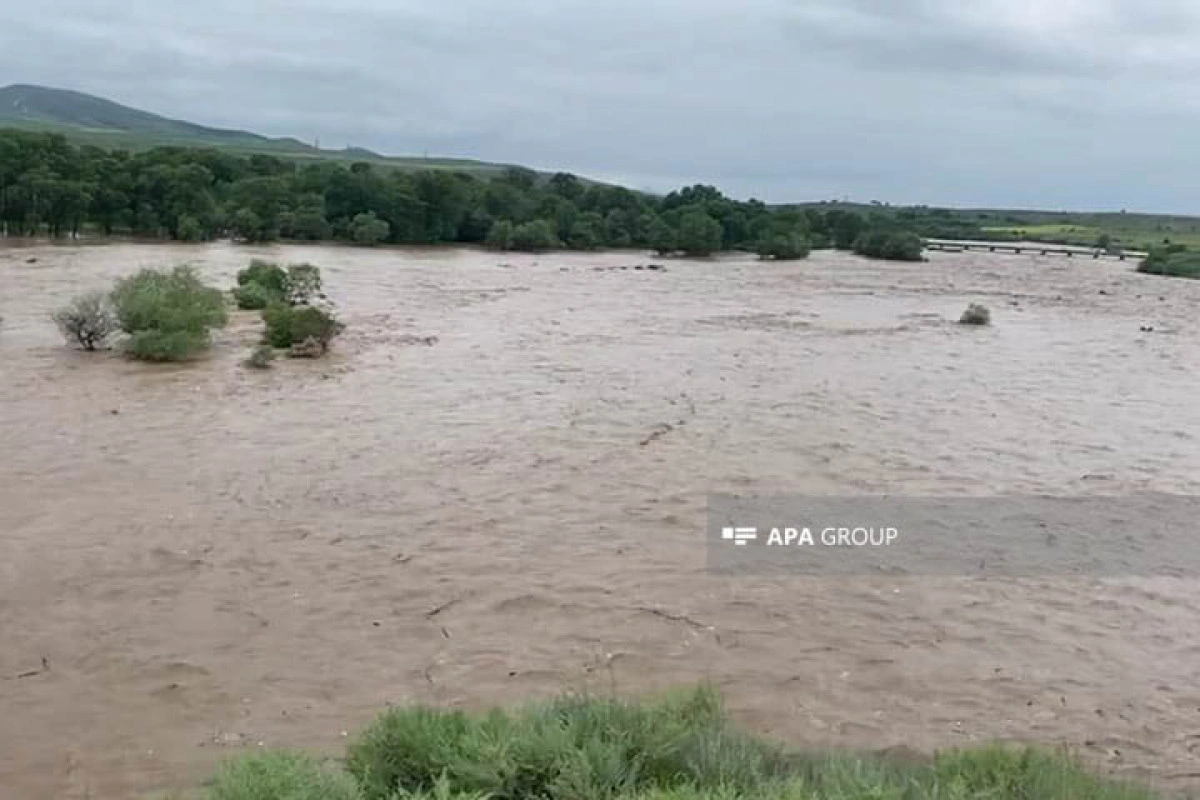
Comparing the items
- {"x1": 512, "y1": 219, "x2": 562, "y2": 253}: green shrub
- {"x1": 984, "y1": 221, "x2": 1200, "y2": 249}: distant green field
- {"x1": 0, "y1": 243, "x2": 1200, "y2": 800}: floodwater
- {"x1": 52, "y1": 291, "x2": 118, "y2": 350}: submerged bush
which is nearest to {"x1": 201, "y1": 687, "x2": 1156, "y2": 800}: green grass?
{"x1": 0, "y1": 243, "x2": 1200, "y2": 800}: floodwater

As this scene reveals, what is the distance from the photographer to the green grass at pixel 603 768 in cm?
413

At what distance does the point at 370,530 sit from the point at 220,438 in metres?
4.68

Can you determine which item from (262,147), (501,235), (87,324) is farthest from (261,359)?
(262,147)

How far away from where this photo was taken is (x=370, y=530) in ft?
35.7

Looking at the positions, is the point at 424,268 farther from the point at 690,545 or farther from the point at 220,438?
the point at 690,545

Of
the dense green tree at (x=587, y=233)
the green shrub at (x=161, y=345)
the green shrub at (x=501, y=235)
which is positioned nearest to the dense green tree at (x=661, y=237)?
the dense green tree at (x=587, y=233)

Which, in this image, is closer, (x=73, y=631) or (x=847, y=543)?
(x=73, y=631)

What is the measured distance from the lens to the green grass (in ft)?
13.6

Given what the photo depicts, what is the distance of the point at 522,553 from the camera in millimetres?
10438

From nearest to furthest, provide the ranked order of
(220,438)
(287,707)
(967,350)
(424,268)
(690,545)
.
Answer: 1. (287,707)
2. (690,545)
3. (220,438)
4. (967,350)
5. (424,268)

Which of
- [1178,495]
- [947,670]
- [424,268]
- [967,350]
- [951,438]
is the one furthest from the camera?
[424,268]

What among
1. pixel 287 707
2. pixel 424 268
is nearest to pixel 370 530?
pixel 287 707

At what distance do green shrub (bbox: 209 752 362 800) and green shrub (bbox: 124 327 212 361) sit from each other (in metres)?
17.5

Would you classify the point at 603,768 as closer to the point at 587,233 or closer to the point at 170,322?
the point at 170,322
